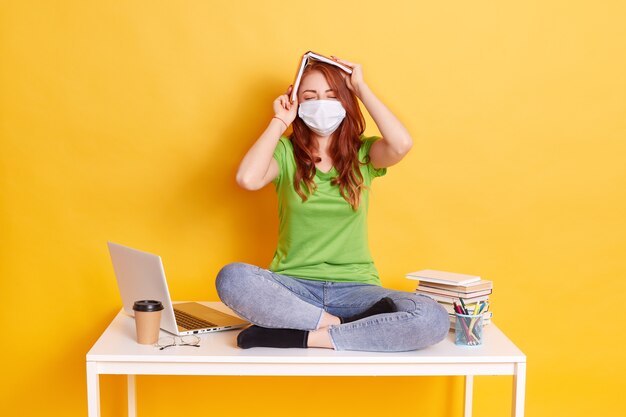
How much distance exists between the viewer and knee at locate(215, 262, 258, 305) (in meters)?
1.94

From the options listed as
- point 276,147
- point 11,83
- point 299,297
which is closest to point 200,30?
point 276,147

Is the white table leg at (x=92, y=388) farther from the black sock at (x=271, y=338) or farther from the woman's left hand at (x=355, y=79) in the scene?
the woman's left hand at (x=355, y=79)

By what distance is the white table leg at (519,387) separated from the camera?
188cm

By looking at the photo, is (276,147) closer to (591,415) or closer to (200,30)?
(200,30)

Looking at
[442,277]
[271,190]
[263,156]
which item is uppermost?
[263,156]

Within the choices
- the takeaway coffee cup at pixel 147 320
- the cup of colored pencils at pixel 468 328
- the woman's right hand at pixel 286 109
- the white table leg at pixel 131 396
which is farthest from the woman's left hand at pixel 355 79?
the white table leg at pixel 131 396

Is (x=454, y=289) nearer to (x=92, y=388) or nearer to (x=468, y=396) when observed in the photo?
(x=468, y=396)

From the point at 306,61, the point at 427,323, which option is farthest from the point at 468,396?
the point at 306,61

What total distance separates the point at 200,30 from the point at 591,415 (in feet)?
6.17

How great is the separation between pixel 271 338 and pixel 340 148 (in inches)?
26.2

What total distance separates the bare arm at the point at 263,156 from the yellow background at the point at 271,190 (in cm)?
29

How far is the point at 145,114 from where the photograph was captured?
247cm

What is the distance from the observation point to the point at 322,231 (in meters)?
2.29

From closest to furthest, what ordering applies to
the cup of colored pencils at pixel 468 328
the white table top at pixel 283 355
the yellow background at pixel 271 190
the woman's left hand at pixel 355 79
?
the white table top at pixel 283 355, the cup of colored pencils at pixel 468 328, the woman's left hand at pixel 355 79, the yellow background at pixel 271 190
